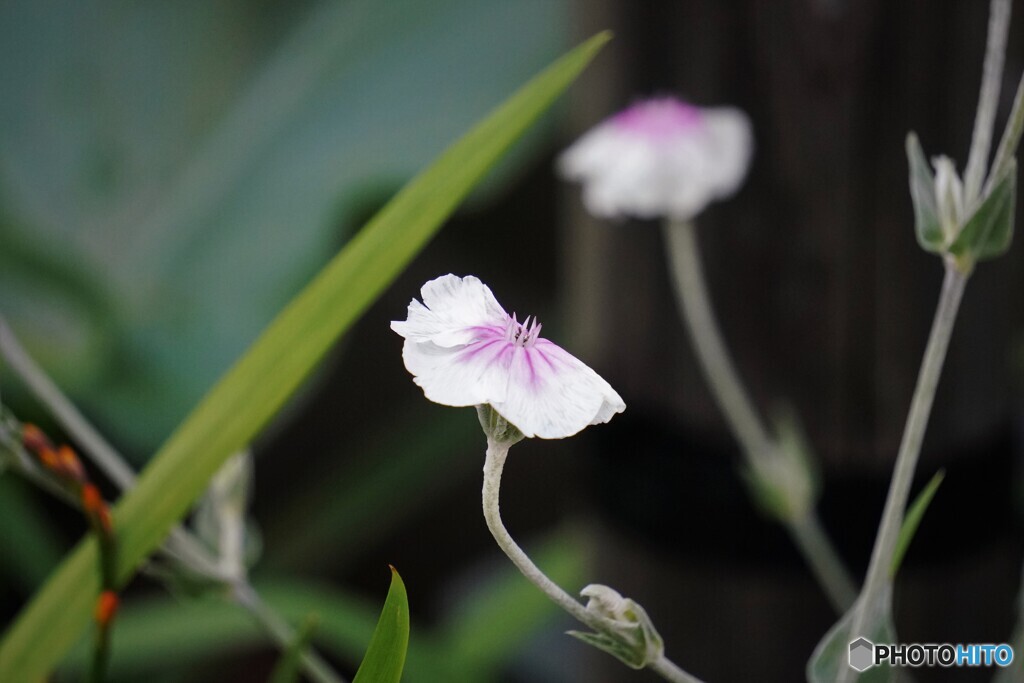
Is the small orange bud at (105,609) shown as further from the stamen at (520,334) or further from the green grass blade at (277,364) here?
the stamen at (520,334)

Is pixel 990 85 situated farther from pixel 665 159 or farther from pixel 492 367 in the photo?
pixel 665 159

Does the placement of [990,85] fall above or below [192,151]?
below

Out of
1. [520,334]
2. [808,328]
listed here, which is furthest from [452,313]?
[808,328]

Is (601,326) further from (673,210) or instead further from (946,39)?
(946,39)

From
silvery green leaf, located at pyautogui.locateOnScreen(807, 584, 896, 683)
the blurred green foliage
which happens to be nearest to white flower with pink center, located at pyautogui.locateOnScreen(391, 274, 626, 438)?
silvery green leaf, located at pyautogui.locateOnScreen(807, 584, 896, 683)

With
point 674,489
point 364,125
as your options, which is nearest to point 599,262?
point 674,489

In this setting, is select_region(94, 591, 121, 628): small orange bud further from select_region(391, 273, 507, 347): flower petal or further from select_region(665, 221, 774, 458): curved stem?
select_region(665, 221, 774, 458): curved stem
